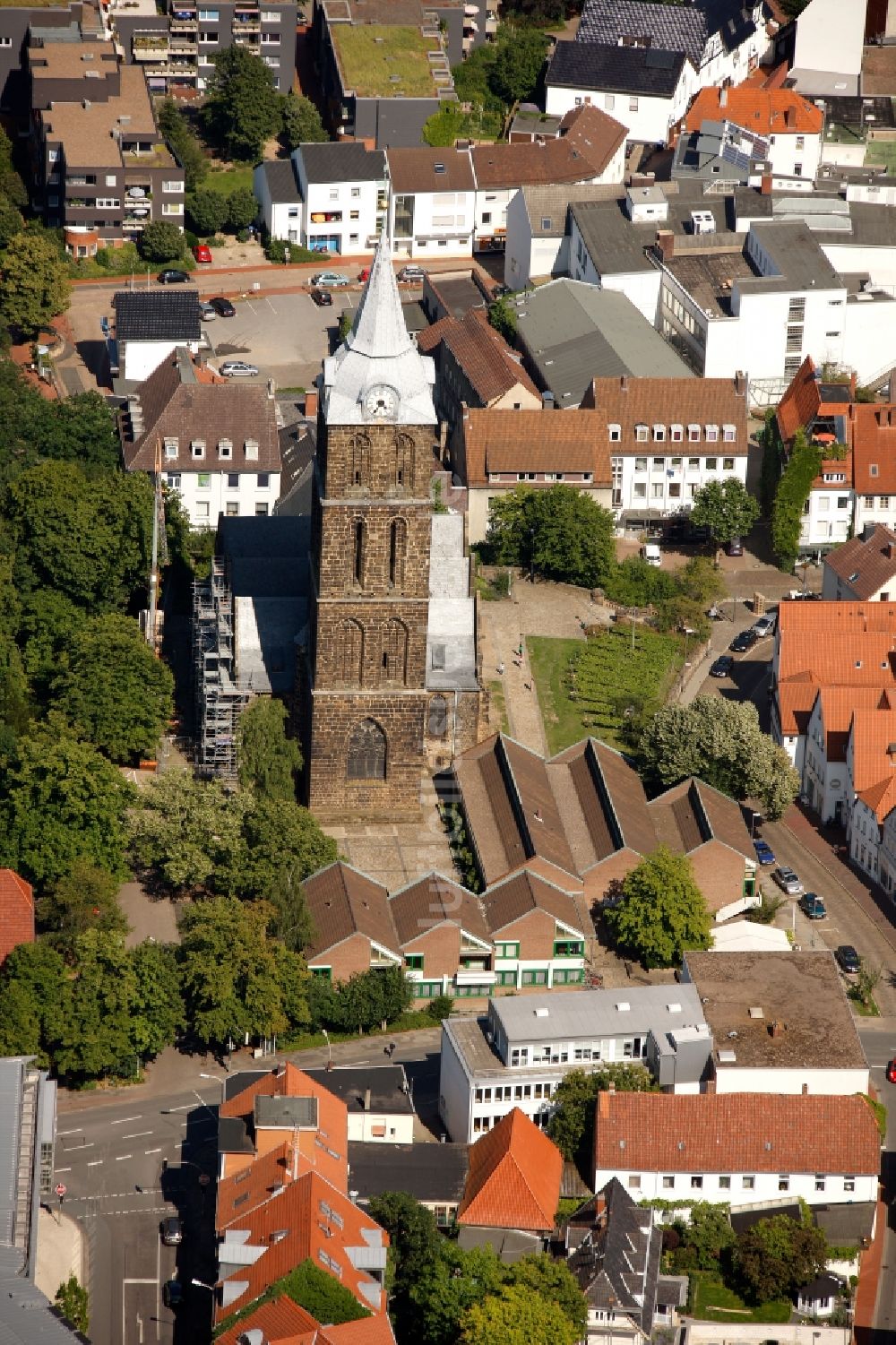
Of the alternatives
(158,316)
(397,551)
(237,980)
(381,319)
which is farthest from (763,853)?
(158,316)

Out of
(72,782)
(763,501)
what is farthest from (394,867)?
(763,501)

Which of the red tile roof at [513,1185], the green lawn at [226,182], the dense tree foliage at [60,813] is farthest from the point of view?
the green lawn at [226,182]

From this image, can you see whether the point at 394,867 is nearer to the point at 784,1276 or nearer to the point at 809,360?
the point at 784,1276

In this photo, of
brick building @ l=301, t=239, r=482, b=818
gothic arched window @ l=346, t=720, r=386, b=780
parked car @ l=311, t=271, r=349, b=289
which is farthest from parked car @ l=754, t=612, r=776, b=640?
parked car @ l=311, t=271, r=349, b=289

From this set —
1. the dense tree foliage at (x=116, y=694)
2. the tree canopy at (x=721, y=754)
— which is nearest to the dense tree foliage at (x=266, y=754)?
the dense tree foliage at (x=116, y=694)

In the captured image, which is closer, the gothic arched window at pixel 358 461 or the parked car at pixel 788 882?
the gothic arched window at pixel 358 461

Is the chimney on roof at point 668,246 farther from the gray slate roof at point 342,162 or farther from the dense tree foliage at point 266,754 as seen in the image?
the dense tree foliage at point 266,754

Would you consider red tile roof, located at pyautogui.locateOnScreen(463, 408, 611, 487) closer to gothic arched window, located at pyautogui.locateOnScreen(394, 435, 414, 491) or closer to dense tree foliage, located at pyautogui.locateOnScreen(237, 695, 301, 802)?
dense tree foliage, located at pyautogui.locateOnScreen(237, 695, 301, 802)

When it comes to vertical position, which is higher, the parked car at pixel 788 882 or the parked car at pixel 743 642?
the parked car at pixel 743 642
